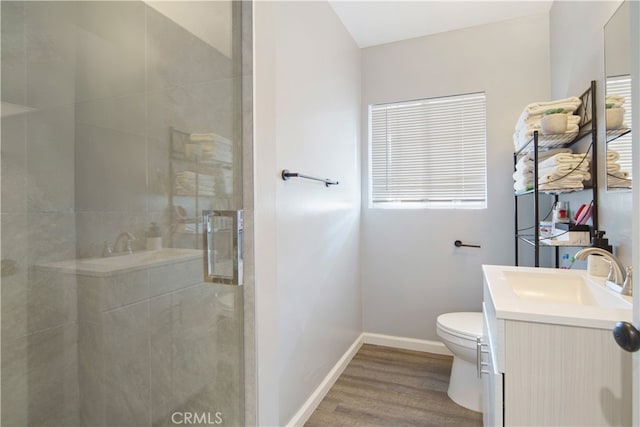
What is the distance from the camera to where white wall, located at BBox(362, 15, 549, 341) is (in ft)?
8.05

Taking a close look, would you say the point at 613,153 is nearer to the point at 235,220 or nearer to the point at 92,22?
the point at 235,220

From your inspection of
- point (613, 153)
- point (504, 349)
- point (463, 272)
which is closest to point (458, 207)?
point (463, 272)

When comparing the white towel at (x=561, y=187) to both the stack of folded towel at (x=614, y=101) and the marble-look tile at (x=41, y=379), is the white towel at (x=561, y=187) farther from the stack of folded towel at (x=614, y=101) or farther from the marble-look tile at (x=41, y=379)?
the marble-look tile at (x=41, y=379)

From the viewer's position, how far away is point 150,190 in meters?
1.15

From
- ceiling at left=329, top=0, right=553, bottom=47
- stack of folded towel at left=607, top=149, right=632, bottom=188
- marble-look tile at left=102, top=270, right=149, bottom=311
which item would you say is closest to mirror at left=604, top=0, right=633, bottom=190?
stack of folded towel at left=607, top=149, right=632, bottom=188

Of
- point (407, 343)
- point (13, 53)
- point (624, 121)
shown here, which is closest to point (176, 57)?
point (13, 53)

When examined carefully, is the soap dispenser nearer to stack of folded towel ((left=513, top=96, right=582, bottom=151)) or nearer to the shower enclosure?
the shower enclosure

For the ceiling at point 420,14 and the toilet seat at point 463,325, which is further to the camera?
the ceiling at point 420,14

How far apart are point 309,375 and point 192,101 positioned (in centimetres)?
158

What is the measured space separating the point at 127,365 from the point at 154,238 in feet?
1.54

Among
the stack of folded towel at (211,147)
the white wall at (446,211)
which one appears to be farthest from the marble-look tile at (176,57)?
the white wall at (446,211)

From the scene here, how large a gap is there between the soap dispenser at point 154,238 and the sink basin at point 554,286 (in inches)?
51.6

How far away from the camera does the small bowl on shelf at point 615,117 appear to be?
1.30m

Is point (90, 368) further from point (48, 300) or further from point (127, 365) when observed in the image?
point (48, 300)
